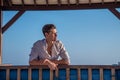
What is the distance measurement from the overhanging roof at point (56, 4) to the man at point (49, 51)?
310 centimetres

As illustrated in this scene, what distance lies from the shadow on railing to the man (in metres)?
0.09

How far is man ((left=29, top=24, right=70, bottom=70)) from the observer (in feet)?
15.3

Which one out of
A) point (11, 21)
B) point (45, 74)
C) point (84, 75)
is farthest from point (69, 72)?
point (11, 21)

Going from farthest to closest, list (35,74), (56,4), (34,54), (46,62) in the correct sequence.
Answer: (56,4), (35,74), (34,54), (46,62)

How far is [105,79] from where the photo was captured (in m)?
4.71

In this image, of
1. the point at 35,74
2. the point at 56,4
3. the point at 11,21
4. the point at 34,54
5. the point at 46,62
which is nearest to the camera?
the point at 46,62

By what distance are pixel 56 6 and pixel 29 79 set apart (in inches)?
130

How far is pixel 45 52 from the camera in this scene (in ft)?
15.2

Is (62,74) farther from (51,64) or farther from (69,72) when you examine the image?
(51,64)

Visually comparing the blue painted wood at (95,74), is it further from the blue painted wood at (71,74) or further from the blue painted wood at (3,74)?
the blue painted wood at (3,74)

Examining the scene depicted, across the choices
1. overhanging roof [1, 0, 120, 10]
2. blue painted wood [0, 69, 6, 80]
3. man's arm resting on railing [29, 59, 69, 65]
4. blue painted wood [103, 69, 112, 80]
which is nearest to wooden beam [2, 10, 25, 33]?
overhanging roof [1, 0, 120, 10]

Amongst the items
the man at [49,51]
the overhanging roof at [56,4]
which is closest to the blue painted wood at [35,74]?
the man at [49,51]

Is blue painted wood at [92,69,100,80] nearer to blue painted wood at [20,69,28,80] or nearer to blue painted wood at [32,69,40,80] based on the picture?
blue painted wood at [32,69,40,80]

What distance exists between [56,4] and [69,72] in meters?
3.31
